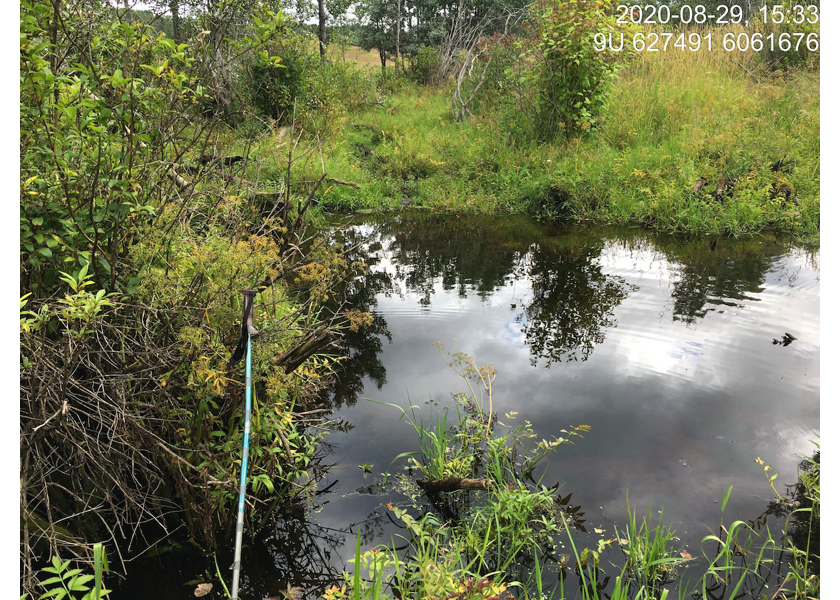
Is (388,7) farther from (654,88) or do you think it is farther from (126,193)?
(126,193)

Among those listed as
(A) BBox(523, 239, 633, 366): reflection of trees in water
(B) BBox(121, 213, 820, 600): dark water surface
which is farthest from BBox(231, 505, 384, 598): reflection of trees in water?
(A) BBox(523, 239, 633, 366): reflection of trees in water

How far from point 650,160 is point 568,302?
488 centimetres

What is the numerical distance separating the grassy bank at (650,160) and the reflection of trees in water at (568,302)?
A: 201 centimetres

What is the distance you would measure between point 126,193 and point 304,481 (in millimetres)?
1821

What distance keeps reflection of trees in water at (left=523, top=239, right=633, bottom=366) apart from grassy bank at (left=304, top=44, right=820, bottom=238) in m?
2.01

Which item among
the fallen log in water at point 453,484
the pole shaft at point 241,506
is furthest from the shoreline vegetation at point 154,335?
A: the pole shaft at point 241,506

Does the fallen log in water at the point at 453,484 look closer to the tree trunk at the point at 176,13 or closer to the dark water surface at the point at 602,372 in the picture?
the dark water surface at the point at 602,372

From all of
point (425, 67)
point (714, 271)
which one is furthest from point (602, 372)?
point (425, 67)

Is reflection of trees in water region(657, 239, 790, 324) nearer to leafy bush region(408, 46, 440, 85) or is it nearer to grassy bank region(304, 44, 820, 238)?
grassy bank region(304, 44, 820, 238)

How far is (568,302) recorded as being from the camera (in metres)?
A: 5.87

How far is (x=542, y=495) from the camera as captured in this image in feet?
9.64

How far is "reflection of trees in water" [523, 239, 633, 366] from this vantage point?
4941 mm

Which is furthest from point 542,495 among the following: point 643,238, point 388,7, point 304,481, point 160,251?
point 388,7

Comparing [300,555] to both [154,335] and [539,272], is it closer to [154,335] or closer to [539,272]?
[154,335]
